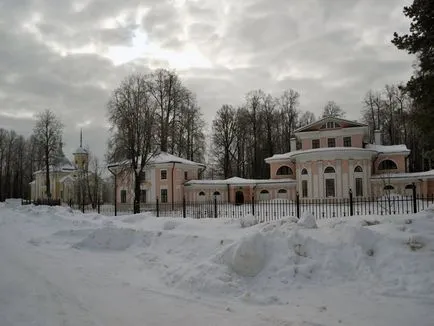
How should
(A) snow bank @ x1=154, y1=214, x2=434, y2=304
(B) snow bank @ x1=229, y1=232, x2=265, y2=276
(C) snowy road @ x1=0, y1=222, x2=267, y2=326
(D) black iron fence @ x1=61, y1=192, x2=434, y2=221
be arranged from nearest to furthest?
1. (C) snowy road @ x1=0, y1=222, x2=267, y2=326
2. (A) snow bank @ x1=154, y1=214, x2=434, y2=304
3. (B) snow bank @ x1=229, y1=232, x2=265, y2=276
4. (D) black iron fence @ x1=61, y1=192, x2=434, y2=221

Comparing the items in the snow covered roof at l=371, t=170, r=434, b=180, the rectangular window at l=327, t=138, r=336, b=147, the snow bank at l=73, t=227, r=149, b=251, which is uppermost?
the rectangular window at l=327, t=138, r=336, b=147

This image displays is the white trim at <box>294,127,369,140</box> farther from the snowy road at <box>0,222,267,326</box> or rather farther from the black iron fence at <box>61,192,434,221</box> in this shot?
the snowy road at <box>0,222,267,326</box>

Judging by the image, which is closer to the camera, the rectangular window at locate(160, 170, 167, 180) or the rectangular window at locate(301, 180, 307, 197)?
the rectangular window at locate(301, 180, 307, 197)

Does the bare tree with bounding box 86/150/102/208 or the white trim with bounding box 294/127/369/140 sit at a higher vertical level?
the white trim with bounding box 294/127/369/140

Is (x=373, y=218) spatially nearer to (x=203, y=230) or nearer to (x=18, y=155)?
(x=203, y=230)

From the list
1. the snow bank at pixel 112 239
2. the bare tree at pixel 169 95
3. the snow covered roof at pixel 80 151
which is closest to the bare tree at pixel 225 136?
the bare tree at pixel 169 95

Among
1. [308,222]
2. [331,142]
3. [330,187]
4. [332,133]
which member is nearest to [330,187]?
[330,187]

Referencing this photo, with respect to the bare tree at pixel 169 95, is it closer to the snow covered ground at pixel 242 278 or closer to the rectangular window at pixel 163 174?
the rectangular window at pixel 163 174

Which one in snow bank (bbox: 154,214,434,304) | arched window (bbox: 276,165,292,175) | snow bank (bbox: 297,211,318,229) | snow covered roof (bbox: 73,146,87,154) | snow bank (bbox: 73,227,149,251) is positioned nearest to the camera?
snow bank (bbox: 154,214,434,304)

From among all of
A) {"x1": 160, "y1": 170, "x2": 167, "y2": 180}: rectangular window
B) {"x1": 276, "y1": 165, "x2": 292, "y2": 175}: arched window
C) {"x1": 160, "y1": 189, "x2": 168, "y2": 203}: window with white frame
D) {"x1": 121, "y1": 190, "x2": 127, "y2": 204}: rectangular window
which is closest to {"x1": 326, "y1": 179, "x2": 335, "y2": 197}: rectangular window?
{"x1": 276, "y1": 165, "x2": 292, "y2": 175}: arched window

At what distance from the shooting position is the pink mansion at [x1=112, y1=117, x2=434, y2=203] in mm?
41778

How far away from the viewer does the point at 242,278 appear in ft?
29.1

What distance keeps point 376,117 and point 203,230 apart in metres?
56.5

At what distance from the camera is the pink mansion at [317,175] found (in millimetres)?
41778
